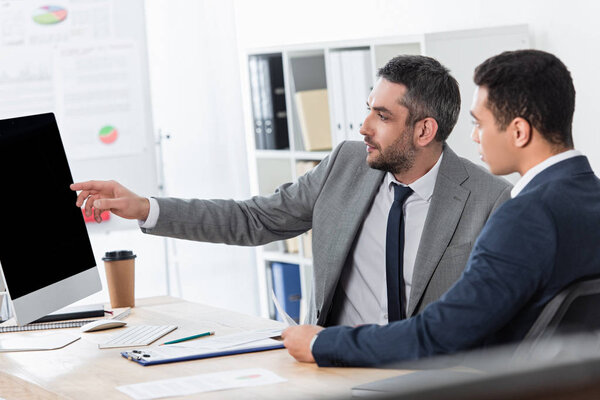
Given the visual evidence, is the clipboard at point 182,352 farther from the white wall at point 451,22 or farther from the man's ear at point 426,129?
the white wall at point 451,22

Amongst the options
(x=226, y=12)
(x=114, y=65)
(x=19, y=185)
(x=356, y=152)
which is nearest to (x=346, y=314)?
(x=356, y=152)

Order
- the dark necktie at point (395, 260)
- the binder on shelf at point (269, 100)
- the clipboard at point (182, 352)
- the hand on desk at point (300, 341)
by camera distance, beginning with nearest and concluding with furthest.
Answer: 1. the hand on desk at point (300, 341)
2. the clipboard at point (182, 352)
3. the dark necktie at point (395, 260)
4. the binder on shelf at point (269, 100)

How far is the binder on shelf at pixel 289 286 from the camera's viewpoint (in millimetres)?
4254

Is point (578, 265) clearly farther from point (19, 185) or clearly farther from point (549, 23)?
point (549, 23)

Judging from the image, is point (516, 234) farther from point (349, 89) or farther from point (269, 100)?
point (269, 100)

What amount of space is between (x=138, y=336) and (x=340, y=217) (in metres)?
0.58

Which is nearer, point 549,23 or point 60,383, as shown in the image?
point 60,383

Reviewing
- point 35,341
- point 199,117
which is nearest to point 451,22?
point 199,117

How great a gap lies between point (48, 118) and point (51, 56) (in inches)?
82.5

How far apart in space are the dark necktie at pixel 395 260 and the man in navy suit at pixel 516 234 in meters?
0.52

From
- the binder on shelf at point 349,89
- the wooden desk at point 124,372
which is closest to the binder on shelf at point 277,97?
the binder on shelf at point 349,89

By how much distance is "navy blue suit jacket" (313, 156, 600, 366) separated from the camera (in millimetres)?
1170

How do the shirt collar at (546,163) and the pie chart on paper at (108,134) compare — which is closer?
the shirt collar at (546,163)

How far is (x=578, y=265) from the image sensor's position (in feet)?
3.92
